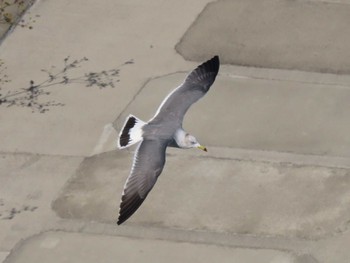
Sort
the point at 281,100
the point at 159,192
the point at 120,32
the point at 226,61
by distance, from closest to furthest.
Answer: the point at 159,192, the point at 281,100, the point at 226,61, the point at 120,32

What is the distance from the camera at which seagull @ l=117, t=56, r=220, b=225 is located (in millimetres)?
11789

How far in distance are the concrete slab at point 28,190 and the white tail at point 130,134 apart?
1852 millimetres

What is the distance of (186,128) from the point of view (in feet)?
51.3

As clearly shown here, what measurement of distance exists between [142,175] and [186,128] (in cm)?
378

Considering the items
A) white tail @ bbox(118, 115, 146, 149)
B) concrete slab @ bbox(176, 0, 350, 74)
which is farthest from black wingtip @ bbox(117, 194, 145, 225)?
concrete slab @ bbox(176, 0, 350, 74)

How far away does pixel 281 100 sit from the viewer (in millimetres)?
16344

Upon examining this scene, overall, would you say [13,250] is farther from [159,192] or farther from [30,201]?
[159,192]

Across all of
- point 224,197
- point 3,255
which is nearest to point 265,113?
point 224,197

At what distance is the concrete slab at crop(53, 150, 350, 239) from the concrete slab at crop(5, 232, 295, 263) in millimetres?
452

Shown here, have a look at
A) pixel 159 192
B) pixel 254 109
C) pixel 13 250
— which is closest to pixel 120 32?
pixel 254 109

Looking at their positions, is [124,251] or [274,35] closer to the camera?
[124,251]

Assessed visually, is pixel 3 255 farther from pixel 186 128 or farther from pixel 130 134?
pixel 186 128

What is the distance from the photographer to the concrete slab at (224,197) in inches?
526

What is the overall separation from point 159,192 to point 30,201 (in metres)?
2.13
